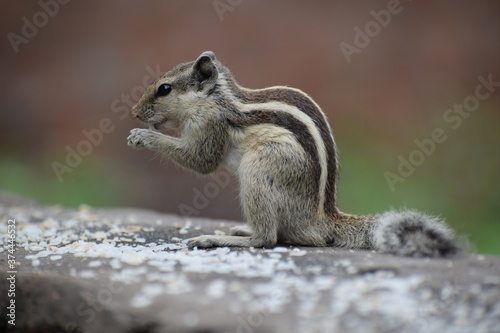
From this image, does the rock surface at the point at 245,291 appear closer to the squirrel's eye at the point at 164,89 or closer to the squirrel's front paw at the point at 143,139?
the squirrel's front paw at the point at 143,139

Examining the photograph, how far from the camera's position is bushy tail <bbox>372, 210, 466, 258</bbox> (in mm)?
3670

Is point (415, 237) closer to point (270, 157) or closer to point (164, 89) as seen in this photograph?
point (270, 157)

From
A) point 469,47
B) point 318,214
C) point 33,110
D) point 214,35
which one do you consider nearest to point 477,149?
point 469,47

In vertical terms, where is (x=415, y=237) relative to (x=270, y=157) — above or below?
below

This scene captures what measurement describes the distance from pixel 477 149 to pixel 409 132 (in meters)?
1.22

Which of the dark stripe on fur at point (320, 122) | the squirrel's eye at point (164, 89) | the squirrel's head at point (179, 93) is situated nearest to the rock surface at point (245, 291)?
the dark stripe on fur at point (320, 122)

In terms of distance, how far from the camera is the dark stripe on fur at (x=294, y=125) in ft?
13.8

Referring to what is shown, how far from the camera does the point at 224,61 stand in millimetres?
9688

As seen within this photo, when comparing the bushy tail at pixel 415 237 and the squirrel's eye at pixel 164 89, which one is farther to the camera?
the squirrel's eye at pixel 164 89

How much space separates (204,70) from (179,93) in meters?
0.27

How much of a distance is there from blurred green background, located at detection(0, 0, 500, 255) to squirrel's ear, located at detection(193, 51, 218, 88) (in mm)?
4813

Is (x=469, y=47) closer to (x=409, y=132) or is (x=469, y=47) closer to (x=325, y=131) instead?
(x=409, y=132)

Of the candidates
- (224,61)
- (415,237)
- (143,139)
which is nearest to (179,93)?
(143,139)

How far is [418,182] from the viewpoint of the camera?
8.78m
